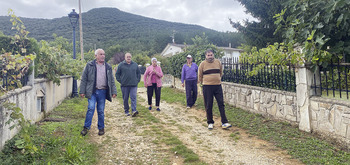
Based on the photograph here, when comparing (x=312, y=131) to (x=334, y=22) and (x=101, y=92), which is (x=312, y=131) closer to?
(x=334, y=22)

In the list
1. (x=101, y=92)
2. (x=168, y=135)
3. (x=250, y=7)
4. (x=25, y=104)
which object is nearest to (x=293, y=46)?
(x=168, y=135)

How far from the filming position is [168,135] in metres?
5.02

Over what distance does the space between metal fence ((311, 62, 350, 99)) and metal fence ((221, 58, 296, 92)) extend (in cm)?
55

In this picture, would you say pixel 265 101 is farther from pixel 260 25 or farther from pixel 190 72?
pixel 260 25

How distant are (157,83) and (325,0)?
5.10m

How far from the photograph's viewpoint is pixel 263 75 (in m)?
6.62

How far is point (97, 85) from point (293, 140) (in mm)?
3921

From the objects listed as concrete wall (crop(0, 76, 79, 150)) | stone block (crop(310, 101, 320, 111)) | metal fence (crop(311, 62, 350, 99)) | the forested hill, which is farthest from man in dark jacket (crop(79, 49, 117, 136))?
the forested hill

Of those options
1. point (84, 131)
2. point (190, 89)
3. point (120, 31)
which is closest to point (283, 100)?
point (190, 89)

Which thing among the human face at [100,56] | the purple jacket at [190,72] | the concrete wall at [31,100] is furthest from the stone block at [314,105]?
the concrete wall at [31,100]

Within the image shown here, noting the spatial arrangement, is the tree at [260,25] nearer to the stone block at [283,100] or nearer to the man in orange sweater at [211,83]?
the stone block at [283,100]

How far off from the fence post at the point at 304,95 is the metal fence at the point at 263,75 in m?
0.31

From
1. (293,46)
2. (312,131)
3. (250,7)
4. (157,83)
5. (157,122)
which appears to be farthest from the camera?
(250,7)

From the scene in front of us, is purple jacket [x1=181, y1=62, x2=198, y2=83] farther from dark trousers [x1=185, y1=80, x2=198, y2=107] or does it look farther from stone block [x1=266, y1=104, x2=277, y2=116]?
stone block [x1=266, y1=104, x2=277, y2=116]
